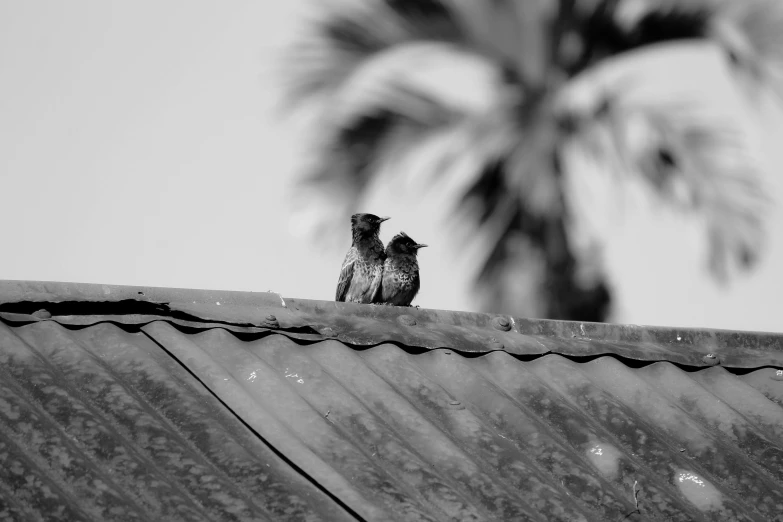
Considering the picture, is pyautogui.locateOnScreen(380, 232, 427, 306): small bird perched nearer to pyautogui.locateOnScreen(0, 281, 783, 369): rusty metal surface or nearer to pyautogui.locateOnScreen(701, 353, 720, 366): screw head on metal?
pyautogui.locateOnScreen(0, 281, 783, 369): rusty metal surface

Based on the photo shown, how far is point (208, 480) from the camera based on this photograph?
2646 millimetres

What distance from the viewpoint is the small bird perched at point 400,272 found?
275 inches

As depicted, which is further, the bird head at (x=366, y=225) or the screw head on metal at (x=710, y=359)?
the bird head at (x=366, y=225)

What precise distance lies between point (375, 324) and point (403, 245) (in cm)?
326

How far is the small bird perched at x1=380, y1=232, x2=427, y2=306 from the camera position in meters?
6.98

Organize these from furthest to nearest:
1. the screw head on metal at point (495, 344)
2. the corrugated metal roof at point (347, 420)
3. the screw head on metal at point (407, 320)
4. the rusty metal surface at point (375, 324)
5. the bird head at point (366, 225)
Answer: the bird head at point (366, 225)
the screw head on metal at point (407, 320)
the screw head on metal at point (495, 344)
the rusty metal surface at point (375, 324)
the corrugated metal roof at point (347, 420)

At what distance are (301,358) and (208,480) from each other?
820 millimetres

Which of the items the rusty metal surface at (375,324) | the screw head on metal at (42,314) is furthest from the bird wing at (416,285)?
the screw head on metal at (42,314)

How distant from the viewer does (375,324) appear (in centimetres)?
384

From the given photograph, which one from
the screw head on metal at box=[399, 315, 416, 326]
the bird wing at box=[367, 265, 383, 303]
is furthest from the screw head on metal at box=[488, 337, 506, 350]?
the bird wing at box=[367, 265, 383, 303]

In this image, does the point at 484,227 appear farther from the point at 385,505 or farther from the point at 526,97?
the point at 385,505

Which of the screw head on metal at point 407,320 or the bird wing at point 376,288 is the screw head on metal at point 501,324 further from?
the bird wing at point 376,288

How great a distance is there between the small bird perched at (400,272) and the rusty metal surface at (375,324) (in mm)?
2880

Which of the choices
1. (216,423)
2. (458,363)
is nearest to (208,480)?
(216,423)
